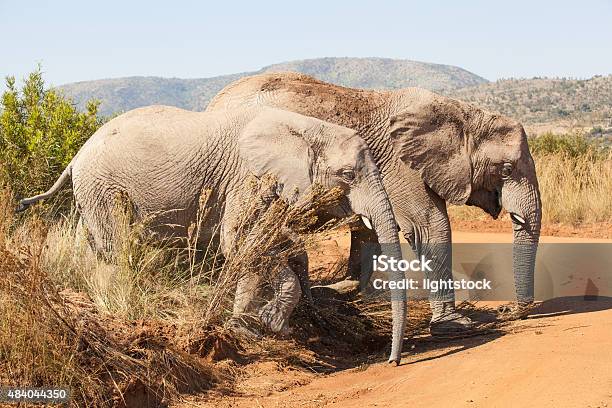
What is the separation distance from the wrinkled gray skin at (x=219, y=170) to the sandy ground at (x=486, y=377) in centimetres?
112

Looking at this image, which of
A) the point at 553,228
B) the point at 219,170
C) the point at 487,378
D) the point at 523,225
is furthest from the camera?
the point at 553,228

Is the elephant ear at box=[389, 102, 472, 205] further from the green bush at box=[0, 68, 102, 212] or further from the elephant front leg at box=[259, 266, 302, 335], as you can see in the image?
the green bush at box=[0, 68, 102, 212]

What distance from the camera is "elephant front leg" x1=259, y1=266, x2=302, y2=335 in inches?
319

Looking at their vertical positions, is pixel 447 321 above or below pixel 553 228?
above

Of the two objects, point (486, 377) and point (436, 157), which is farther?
point (436, 157)

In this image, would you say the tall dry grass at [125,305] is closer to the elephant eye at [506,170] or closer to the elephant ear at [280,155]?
the elephant ear at [280,155]

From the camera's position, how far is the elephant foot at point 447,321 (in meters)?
9.55

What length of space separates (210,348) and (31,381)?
69.7 inches

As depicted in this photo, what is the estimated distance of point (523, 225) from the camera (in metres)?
10.2

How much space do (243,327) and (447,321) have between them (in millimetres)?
2535

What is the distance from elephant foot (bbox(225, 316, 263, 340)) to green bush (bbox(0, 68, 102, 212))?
4.27 metres

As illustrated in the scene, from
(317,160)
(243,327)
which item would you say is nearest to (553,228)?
(317,160)

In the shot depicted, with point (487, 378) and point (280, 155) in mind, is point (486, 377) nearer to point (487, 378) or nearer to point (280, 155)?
point (487, 378)

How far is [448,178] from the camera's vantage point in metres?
9.98
